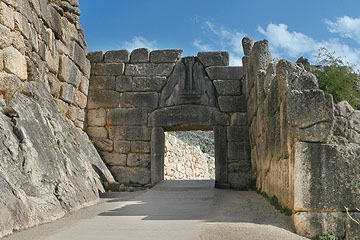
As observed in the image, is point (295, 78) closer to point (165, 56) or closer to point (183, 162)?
point (165, 56)

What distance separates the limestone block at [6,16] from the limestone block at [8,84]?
648mm

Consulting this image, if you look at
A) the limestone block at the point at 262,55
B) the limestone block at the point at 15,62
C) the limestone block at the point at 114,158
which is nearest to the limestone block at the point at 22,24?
the limestone block at the point at 15,62

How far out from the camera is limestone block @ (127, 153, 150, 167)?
7922mm

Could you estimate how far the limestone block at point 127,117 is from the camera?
8.05 meters

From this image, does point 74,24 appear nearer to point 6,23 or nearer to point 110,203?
point 6,23

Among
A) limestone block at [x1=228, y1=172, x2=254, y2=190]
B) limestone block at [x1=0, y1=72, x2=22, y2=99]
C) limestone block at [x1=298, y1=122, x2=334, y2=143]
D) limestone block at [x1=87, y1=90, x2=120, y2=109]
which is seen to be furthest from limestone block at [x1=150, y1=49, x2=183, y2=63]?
limestone block at [x1=298, y1=122, x2=334, y2=143]

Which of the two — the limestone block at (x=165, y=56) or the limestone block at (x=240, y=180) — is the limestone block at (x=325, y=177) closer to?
the limestone block at (x=240, y=180)

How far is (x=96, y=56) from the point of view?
8.48 m

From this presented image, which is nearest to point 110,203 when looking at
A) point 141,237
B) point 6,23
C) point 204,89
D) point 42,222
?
point 42,222

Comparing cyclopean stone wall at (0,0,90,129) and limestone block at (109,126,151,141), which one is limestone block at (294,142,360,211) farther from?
limestone block at (109,126,151,141)

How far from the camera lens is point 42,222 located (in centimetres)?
369

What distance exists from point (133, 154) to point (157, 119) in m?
0.93

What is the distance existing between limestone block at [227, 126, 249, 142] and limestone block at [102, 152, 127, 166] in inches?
91.9

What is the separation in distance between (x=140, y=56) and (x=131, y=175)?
2.69 meters
